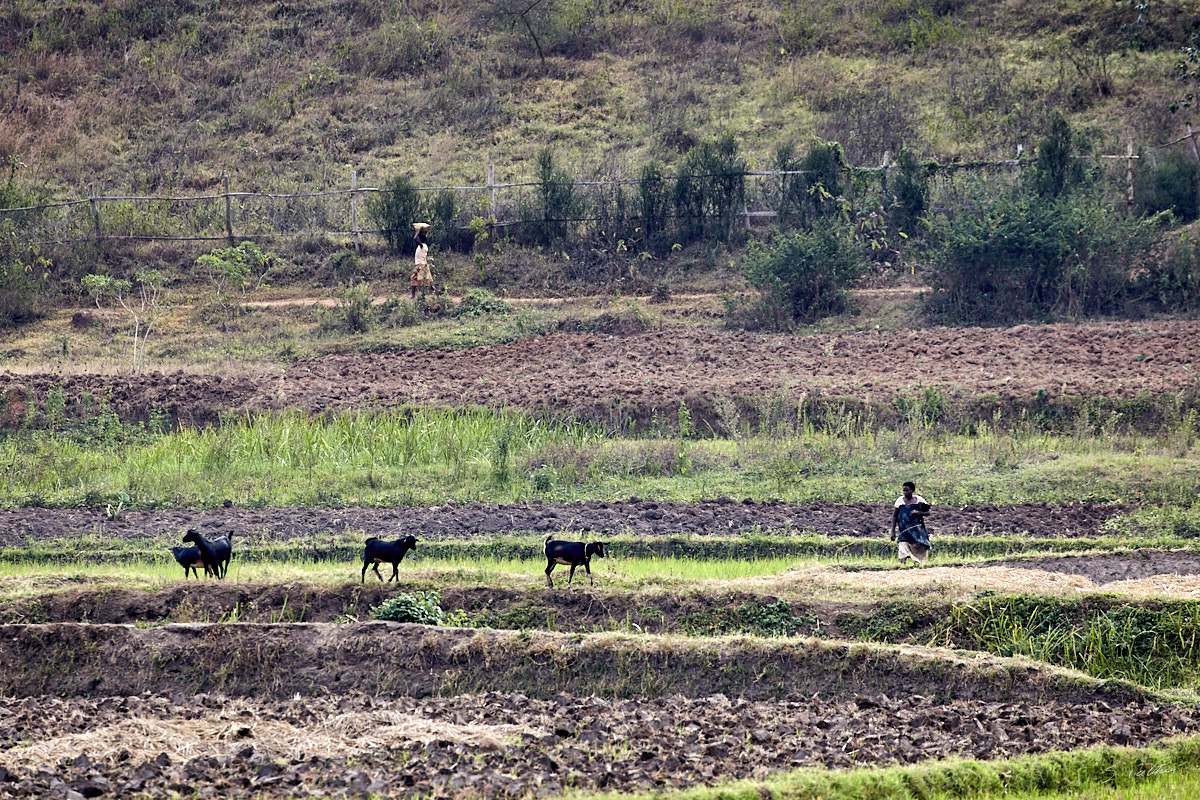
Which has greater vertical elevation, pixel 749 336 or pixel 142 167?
pixel 142 167

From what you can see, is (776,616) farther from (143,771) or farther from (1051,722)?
(143,771)

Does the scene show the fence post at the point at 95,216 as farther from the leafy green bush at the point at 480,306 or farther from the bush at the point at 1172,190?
the bush at the point at 1172,190

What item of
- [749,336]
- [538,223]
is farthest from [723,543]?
[538,223]

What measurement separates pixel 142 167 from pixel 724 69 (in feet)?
55.0

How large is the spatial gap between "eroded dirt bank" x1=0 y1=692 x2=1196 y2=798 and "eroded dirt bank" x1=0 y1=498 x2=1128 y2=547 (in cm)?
465

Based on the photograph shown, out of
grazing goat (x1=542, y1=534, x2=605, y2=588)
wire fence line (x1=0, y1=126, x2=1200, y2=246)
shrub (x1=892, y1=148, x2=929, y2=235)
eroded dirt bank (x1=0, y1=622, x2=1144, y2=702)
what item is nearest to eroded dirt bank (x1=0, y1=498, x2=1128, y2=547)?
grazing goat (x1=542, y1=534, x2=605, y2=588)

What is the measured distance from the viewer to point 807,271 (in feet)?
75.5

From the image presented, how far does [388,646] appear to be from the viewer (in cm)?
858

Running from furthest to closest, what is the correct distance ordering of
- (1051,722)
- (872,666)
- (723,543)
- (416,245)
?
(416,245), (723,543), (872,666), (1051,722)

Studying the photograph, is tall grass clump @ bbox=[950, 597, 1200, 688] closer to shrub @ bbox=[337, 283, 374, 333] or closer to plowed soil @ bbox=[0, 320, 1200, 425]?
plowed soil @ bbox=[0, 320, 1200, 425]

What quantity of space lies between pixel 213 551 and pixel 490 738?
4.05 metres

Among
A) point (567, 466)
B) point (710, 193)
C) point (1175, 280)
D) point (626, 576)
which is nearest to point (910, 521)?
point (626, 576)

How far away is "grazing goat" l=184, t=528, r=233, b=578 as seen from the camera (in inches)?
377

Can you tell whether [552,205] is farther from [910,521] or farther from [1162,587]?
[1162,587]
